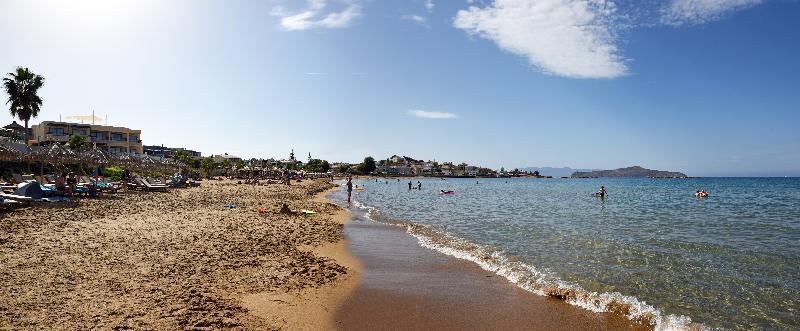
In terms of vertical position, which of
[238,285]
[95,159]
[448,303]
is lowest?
[448,303]

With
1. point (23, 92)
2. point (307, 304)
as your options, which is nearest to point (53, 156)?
point (23, 92)

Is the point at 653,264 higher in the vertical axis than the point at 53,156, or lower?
lower

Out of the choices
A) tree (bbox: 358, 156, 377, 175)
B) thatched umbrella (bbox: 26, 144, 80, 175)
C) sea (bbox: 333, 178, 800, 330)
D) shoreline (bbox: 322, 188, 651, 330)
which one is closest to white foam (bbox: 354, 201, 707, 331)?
sea (bbox: 333, 178, 800, 330)

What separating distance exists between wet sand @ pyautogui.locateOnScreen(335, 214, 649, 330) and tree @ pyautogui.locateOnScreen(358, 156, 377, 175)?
156491 millimetres

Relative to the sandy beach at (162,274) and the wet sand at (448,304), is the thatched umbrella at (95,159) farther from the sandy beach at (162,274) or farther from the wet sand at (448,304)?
the wet sand at (448,304)

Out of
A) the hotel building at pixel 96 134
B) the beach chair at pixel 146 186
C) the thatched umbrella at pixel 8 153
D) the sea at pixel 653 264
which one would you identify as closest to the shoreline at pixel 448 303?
the sea at pixel 653 264

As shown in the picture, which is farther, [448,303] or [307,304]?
[448,303]

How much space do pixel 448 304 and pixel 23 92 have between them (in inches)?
1887

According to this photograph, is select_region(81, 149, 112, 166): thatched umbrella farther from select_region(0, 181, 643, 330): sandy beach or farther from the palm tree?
select_region(0, 181, 643, 330): sandy beach

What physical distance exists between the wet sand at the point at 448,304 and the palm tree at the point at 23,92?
44.1 m

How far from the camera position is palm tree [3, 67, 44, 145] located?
38.1 m

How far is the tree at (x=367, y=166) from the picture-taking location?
16700 centimetres

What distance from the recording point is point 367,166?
16725 cm

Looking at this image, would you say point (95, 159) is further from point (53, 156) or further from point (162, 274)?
point (162, 274)
